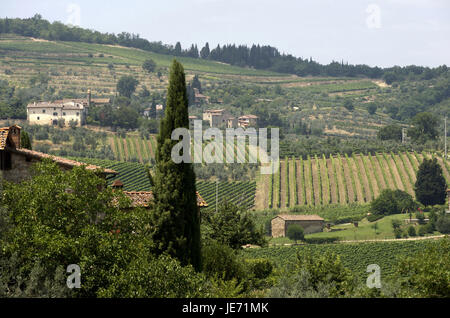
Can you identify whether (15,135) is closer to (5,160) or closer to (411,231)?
(5,160)

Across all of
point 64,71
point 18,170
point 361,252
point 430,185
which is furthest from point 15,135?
point 64,71

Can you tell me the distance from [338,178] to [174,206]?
71.0m

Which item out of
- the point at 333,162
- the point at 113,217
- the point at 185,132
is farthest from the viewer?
the point at 333,162

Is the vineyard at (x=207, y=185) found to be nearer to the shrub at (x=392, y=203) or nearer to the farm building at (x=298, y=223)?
the farm building at (x=298, y=223)

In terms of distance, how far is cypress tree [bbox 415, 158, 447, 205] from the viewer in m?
83.9

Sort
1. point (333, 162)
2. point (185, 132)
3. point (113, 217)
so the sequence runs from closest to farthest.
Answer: point (113, 217), point (185, 132), point (333, 162)

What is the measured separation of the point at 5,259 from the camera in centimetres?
1962

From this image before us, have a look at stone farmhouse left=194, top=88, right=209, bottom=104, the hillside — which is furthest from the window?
stone farmhouse left=194, top=88, right=209, bottom=104

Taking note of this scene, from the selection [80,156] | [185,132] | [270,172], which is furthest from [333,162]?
[185,132]

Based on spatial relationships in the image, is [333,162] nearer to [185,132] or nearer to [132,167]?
[132,167]

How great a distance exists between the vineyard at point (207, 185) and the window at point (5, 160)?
5347 cm

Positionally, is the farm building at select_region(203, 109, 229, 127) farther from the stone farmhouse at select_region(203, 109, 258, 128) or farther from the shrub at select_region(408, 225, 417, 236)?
the shrub at select_region(408, 225, 417, 236)

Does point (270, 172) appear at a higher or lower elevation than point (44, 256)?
lower
